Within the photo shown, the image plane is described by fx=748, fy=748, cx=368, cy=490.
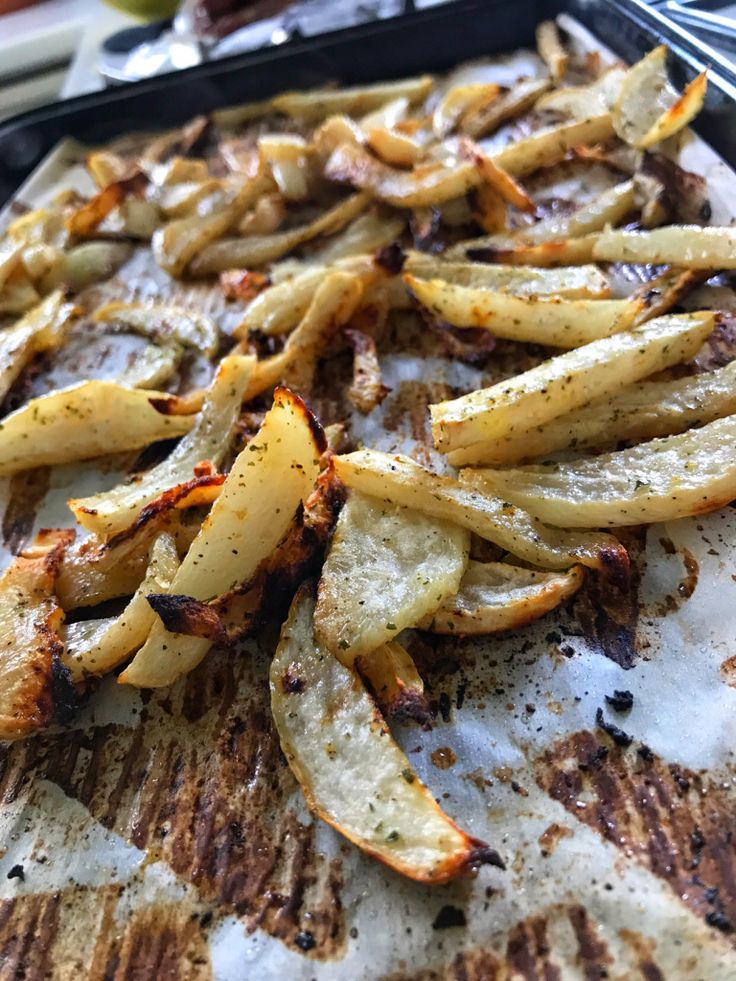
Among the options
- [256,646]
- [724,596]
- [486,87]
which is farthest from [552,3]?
[256,646]

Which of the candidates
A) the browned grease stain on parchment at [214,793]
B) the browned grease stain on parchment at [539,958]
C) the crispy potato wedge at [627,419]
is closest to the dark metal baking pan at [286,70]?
the crispy potato wedge at [627,419]

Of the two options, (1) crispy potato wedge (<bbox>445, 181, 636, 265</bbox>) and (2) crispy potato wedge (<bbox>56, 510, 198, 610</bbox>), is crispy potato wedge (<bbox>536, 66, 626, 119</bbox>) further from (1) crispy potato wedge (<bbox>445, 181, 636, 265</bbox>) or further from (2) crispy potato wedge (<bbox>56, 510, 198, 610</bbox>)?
(2) crispy potato wedge (<bbox>56, 510, 198, 610</bbox>)

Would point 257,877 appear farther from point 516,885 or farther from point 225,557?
point 225,557

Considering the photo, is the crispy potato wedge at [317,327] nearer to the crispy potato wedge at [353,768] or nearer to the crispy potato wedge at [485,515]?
the crispy potato wedge at [485,515]

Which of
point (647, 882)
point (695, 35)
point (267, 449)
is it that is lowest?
point (647, 882)

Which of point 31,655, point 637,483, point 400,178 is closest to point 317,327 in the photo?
point 400,178

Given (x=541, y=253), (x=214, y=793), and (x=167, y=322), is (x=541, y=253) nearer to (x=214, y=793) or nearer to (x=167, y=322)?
(x=167, y=322)
